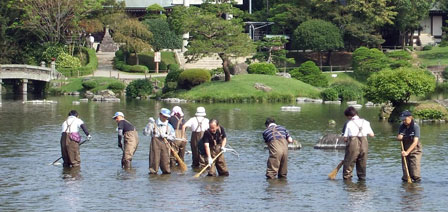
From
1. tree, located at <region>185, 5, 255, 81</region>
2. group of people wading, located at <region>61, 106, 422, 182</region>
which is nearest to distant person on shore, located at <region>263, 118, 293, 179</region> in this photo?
group of people wading, located at <region>61, 106, 422, 182</region>

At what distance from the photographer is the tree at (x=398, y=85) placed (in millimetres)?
47031

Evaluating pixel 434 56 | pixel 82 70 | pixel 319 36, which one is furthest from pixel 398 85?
pixel 434 56

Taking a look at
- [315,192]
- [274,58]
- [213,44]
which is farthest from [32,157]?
[274,58]

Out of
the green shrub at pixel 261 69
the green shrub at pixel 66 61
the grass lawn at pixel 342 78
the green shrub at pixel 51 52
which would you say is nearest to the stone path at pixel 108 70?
the green shrub at pixel 66 61

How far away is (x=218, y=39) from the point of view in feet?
222

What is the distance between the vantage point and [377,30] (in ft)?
301

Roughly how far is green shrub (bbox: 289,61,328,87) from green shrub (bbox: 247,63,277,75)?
6.08ft

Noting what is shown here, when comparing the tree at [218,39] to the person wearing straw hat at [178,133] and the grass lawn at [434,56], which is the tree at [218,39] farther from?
the person wearing straw hat at [178,133]

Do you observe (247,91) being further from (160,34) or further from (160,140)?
(160,140)

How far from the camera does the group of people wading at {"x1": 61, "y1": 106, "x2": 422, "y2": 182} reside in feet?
84.4

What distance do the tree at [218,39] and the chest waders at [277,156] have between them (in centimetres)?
4000

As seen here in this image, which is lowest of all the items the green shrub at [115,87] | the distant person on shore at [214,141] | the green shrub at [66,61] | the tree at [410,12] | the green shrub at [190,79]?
the distant person on shore at [214,141]

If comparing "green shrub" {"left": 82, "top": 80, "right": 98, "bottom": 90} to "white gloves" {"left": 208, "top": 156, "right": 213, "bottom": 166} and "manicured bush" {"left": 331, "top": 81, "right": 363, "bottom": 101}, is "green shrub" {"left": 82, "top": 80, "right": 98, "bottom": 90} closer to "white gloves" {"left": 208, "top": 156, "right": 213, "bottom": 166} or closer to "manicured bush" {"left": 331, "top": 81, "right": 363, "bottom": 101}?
"manicured bush" {"left": 331, "top": 81, "right": 363, "bottom": 101}

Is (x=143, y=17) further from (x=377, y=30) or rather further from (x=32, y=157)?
(x=32, y=157)
